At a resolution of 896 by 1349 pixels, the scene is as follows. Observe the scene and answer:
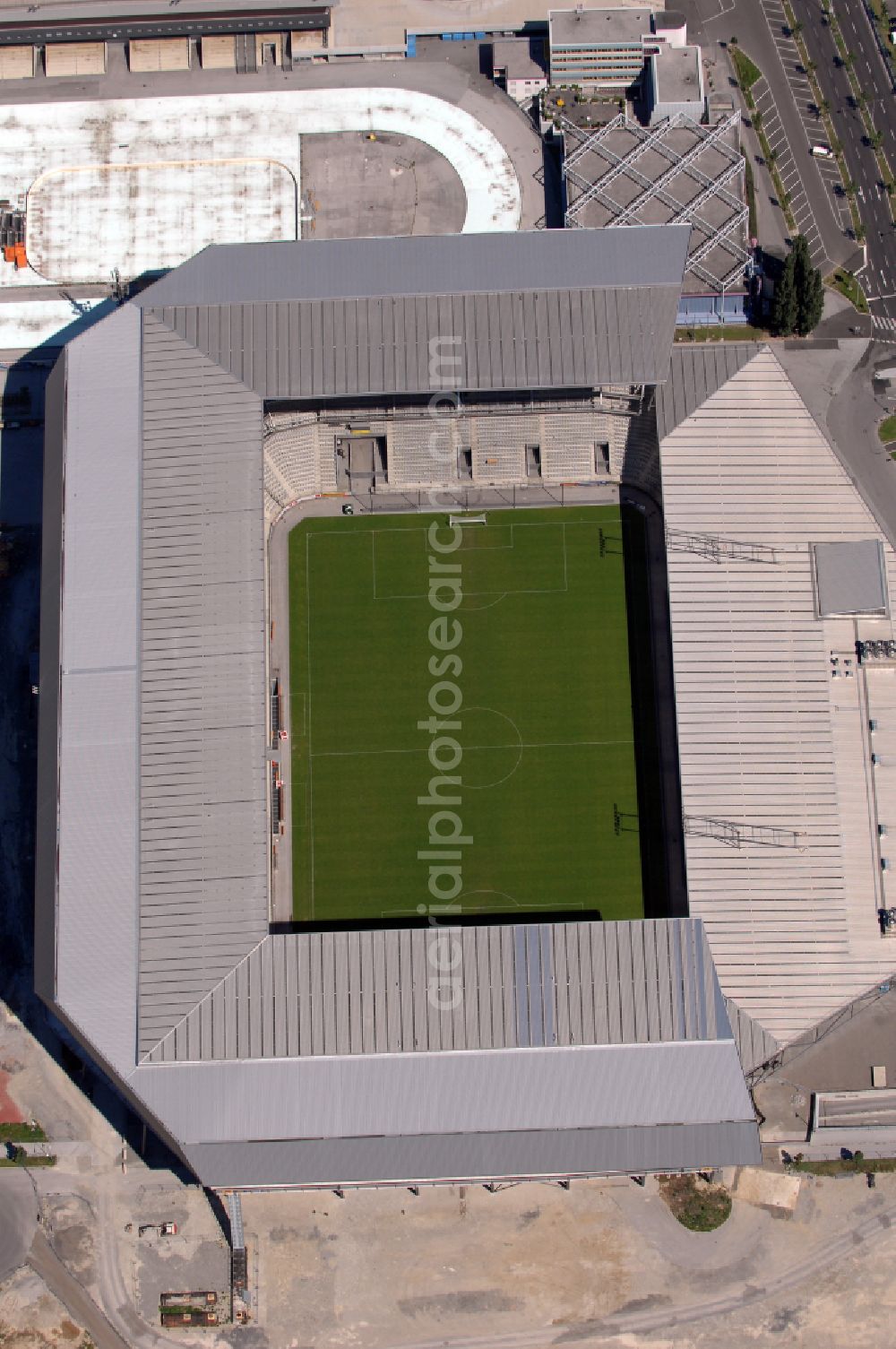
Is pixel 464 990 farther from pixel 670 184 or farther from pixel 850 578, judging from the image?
pixel 670 184

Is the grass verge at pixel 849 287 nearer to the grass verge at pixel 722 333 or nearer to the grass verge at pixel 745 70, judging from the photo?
the grass verge at pixel 722 333

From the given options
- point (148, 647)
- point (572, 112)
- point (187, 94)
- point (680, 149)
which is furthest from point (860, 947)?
point (187, 94)

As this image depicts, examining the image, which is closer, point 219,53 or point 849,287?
point 849,287

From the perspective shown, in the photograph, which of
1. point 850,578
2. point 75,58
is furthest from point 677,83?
point 75,58

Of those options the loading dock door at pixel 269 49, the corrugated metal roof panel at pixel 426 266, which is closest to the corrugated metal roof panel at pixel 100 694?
the corrugated metal roof panel at pixel 426 266

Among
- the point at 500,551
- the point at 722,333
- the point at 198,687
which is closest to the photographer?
the point at 198,687

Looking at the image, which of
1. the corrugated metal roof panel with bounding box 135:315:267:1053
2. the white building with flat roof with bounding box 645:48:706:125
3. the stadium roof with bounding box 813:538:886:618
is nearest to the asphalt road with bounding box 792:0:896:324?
the white building with flat roof with bounding box 645:48:706:125

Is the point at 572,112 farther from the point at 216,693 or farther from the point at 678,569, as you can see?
the point at 216,693
